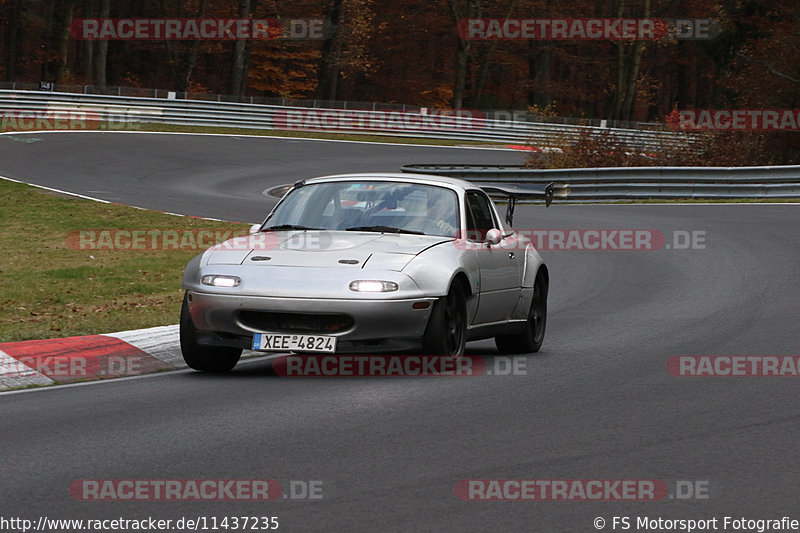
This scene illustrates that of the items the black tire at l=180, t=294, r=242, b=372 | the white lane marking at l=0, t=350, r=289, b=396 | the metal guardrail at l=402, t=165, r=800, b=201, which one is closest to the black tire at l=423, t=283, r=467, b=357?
the black tire at l=180, t=294, r=242, b=372

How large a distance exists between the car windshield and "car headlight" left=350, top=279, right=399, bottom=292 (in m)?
1.16

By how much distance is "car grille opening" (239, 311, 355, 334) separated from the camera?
9.14m

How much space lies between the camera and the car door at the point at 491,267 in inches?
413

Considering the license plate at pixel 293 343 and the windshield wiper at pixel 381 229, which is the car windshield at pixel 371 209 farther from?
the license plate at pixel 293 343

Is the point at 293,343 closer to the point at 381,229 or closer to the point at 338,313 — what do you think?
the point at 338,313

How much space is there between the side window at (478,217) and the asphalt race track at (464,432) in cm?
115

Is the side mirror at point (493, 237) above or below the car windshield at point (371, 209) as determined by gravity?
below

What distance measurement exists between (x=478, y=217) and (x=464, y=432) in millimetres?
3982

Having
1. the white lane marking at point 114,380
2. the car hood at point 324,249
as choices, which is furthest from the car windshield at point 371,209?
the white lane marking at point 114,380

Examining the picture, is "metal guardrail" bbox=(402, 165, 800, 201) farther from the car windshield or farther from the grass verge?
the car windshield

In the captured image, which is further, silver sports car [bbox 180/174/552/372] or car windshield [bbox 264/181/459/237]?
car windshield [bbox 264/181/459/237]

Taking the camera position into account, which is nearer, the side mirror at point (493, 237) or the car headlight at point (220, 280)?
the car headlight at point (220, 280)

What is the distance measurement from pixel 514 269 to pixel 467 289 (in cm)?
126

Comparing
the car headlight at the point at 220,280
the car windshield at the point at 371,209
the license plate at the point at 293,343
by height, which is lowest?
the license plate at the point at 293,343
